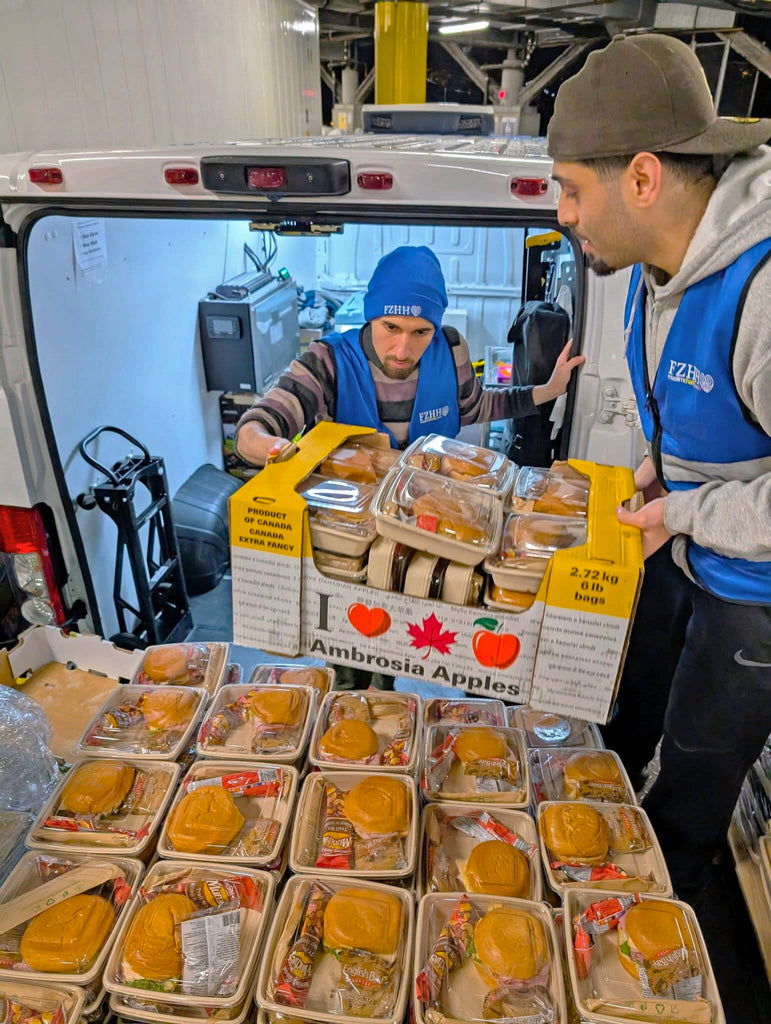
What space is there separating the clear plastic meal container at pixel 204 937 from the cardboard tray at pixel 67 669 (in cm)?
105

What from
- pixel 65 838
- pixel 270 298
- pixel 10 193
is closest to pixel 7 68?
pixel 10 193

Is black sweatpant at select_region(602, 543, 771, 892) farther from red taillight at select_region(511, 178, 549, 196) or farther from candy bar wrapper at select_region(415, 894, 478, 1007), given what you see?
red taillight at select_region(511, 178, 549, 196)

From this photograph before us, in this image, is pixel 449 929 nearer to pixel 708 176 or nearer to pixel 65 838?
pixel 65 838

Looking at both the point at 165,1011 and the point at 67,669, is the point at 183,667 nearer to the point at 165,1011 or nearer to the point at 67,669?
the point at 67,669

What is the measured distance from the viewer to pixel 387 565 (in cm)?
160

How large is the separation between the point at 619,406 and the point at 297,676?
4.53 ft

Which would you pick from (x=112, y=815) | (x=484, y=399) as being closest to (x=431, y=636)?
(x=112, y=815)

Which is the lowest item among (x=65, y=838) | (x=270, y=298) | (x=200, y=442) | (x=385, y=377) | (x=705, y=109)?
(x=200, y=442)

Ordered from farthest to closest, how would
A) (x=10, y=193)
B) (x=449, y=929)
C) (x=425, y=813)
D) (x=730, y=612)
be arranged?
(x=10, y=193) < (x=425, y=813) < (x=730, y=612) < (x=449, y=929)

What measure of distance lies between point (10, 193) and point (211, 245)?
2.84m

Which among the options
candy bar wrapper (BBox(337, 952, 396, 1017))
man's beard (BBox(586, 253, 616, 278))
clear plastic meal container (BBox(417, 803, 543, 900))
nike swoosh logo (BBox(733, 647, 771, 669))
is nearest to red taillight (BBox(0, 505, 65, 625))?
clear plastic meal container (BBox(417, 803, 543, 900))

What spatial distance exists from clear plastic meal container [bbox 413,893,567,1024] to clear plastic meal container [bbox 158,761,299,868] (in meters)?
0.43

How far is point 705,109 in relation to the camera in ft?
4.64

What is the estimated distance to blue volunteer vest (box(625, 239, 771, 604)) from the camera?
1488mm
